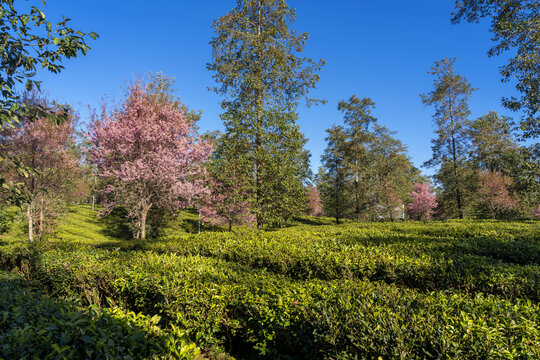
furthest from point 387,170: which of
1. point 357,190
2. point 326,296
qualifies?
point 326,296

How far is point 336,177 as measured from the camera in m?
28.7

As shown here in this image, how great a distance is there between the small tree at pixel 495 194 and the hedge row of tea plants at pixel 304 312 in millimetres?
26380

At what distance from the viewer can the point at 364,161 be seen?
26500 millimetres

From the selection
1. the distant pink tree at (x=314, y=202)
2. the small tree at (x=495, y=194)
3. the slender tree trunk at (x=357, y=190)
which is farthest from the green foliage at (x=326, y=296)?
the distant pink tree at (x=314, y=202)

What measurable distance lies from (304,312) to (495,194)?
2968 cm

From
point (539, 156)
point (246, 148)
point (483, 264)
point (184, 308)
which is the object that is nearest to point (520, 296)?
point (483, 264)

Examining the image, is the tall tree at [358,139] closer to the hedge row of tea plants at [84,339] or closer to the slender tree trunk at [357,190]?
the slender tree trunk at [357,190]

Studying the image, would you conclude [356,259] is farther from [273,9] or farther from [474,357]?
[273,9]

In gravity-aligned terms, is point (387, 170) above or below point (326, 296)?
above

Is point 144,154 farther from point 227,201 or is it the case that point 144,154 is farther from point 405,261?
point 405,261

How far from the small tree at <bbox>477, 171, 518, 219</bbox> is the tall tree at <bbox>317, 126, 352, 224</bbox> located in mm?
12009

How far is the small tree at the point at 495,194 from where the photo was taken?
77.3 ft

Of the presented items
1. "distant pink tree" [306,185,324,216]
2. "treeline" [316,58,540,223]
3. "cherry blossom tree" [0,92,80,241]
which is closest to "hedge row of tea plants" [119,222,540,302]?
"cherry blossom tree" [0,92,80,241]

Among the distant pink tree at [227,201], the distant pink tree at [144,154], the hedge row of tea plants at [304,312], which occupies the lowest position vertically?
the hedge row of tea plants at [304,312]
